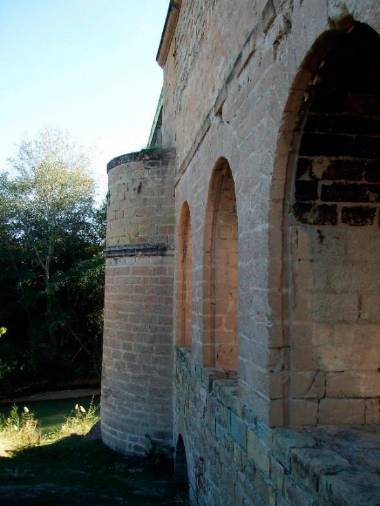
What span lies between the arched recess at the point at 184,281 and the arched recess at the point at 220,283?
225 cm

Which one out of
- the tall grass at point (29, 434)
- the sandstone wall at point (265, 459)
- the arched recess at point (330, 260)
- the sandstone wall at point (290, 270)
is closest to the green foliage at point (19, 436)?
the tall grass at point (29, 434)

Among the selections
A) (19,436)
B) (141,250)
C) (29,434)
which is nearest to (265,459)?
(141,250)

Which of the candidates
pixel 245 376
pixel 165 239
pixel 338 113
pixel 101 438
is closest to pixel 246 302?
pixel 245 376

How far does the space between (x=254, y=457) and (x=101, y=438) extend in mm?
6613

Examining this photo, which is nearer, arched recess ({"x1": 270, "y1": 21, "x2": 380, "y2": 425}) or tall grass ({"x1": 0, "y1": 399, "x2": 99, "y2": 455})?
arched recess ({"x1": 270, "y1": 21, "x2": 380, "y2": 425})

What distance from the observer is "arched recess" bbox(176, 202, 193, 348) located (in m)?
7.47

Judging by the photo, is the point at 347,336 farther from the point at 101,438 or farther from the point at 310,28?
the point at 101,438

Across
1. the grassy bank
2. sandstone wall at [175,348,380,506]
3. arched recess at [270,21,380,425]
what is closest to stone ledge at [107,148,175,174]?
sandstone wall at [175,348,380,506]

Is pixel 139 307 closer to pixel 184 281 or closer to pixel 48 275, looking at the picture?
pixel 184 281

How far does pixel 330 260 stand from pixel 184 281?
4.72 meters

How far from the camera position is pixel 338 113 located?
9.40ft

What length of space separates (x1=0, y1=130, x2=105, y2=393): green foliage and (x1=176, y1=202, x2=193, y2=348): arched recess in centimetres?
1294

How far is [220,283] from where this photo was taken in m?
5.15

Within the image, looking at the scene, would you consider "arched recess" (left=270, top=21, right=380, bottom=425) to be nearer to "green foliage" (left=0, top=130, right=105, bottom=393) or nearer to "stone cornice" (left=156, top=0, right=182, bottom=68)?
"stone cornice" (left=156, top=0, right=182, bottom=68)
